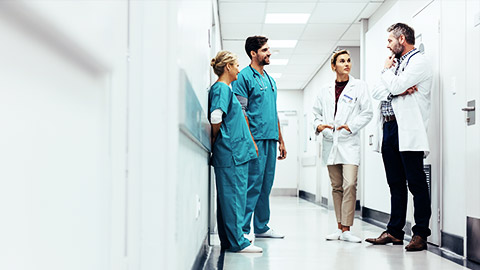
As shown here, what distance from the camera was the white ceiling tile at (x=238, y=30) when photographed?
6352mm

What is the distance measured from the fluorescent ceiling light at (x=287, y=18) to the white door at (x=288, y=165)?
5.41 metres

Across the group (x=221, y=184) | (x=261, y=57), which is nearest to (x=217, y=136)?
(x=221, y=184)

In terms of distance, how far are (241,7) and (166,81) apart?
15.1 ft

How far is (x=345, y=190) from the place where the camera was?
11.4 feet

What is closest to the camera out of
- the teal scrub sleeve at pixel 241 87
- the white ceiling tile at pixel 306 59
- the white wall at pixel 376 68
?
the teal scrub sleeve at pixel 241 87

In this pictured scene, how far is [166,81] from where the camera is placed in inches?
47.4

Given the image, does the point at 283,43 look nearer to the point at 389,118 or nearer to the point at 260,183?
the point at 389,118

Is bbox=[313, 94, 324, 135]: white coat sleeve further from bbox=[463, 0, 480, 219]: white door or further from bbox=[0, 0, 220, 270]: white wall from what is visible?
bbox=[0, 0, 220, 270]: white wall

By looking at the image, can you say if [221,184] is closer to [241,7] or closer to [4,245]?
[4,245]

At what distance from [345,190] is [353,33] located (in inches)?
146

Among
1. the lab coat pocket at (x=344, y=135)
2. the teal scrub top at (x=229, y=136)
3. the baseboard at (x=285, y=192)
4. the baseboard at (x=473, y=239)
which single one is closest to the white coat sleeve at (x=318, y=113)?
the lab coat pocket at (x=344, y=135)

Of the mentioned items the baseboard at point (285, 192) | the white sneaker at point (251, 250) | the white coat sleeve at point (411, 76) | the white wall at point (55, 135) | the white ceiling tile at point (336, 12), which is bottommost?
the baseboard at point (285, 192)

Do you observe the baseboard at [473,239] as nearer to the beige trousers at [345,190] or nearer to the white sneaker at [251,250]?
the beige trousers at [345,190]

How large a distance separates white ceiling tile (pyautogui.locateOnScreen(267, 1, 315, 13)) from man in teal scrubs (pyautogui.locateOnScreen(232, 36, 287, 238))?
2.03 m
